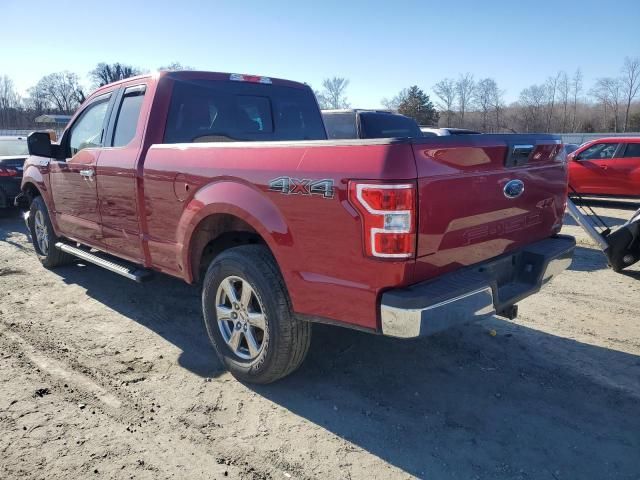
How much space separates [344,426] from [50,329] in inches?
114

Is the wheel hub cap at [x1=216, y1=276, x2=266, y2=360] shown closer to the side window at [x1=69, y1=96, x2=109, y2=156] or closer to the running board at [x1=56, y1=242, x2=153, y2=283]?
the running board at [x1=56, y1=242, x2=153, y2=283]

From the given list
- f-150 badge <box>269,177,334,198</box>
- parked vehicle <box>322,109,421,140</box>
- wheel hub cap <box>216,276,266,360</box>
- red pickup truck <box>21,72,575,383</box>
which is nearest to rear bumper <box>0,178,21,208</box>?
red pickup truck <box>21,72,575,383</box>

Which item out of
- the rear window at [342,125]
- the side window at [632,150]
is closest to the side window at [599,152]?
the side window at [632,150]

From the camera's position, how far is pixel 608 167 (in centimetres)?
1169

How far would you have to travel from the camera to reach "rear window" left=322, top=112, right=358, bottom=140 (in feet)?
28.2

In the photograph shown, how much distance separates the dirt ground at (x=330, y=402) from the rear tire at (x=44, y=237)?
Result: 1398 mm

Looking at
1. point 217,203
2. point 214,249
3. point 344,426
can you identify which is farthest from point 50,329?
point 344,426

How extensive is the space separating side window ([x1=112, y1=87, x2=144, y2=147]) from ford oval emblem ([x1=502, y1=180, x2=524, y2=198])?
2.97 metres

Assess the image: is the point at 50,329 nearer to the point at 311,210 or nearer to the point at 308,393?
the point at 308,393

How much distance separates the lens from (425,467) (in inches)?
99.7

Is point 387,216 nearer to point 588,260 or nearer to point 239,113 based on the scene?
point 239,113

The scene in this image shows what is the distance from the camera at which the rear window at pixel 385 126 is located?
8.61 meters

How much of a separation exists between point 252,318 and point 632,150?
11.6 meters

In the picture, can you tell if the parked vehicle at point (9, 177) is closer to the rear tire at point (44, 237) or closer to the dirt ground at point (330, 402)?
the rear tire at point (44, 237)
